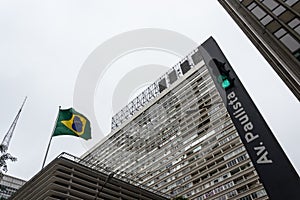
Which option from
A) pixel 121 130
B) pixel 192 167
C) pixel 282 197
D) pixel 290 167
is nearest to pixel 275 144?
pixel 290 167

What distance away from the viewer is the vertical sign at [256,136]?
8789 mm

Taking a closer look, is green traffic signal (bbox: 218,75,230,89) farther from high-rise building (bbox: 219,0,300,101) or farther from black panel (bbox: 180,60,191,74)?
black panel (bbox: 180,60,191,74)

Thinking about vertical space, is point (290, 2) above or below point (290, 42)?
above

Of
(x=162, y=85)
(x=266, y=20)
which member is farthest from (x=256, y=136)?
(x=162, y=85)

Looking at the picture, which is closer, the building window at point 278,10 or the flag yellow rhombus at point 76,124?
the building window at point 278,10

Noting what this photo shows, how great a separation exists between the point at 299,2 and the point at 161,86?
68592 mm

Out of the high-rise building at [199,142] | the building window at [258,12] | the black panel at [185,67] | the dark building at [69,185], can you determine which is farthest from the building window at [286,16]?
the black panel at [185,67]

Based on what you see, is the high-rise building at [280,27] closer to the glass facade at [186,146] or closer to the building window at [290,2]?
the building window at [290,2]

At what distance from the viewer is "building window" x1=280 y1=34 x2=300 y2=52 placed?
1949cm

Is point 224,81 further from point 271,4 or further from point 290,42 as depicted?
point 271,4

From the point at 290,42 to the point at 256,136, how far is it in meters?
13.6

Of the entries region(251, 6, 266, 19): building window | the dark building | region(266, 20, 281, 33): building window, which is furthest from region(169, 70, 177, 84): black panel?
region(266, 20, 281, 33): building window

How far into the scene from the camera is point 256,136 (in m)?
10.2

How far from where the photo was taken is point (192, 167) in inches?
2354
